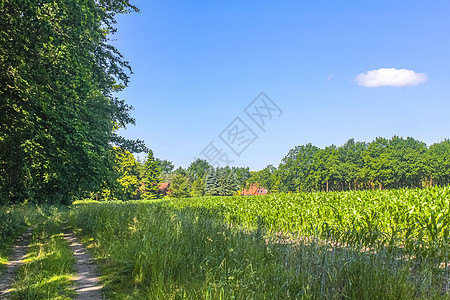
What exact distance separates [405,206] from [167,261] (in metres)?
9.35

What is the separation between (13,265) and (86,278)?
2.64 metres

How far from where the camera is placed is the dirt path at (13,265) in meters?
5.28

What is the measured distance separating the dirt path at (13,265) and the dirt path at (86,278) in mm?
1185

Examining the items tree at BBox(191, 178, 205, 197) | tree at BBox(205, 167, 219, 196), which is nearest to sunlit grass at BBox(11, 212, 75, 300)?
tree at BBox(191, 178, 205, 197)

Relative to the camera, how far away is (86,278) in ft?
19.2

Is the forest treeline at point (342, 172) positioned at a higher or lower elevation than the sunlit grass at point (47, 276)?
higher

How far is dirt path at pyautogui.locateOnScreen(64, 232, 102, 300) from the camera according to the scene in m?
5.02

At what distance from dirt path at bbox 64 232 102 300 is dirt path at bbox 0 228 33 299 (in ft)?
3.89

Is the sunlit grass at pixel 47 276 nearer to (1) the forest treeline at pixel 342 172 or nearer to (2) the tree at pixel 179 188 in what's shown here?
(1) the forest treeline at pixel 342 172

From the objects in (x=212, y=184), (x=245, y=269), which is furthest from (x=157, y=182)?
(x=245, y=269)

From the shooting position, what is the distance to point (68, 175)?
9.37 metres

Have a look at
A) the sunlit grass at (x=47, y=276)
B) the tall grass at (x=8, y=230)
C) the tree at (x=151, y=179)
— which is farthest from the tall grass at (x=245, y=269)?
the tree at (x=151, y=179)

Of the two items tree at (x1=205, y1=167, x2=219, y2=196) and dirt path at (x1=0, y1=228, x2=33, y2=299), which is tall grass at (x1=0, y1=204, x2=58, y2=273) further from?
tree at (x1=205, y1=167, x2=219, y2=196)

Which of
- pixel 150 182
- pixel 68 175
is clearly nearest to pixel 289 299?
pixel 68 175
